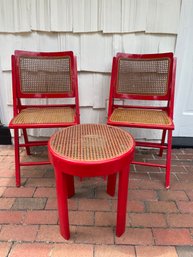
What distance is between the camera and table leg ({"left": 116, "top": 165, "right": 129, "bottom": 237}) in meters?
1.05

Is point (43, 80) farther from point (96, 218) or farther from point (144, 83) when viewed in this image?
point (96, 218)

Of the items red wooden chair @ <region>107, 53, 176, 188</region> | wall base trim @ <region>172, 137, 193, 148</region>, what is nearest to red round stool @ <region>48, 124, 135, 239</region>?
red wooden chair @ <region>107, 53, 176, 188</region>

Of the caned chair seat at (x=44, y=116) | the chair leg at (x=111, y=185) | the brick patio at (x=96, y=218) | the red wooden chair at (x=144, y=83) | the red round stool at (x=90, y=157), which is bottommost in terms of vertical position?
the brick patio at (x=96, y=218)

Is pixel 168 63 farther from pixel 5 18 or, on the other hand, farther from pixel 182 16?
pixel 5 18

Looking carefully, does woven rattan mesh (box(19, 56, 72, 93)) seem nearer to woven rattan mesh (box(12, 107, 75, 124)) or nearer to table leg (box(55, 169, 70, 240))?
woven rattan mesh (box(12, 107, 75, 124))

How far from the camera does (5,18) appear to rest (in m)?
1.73

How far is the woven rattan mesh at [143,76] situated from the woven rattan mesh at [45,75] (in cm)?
43

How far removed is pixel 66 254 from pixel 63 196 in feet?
0.96

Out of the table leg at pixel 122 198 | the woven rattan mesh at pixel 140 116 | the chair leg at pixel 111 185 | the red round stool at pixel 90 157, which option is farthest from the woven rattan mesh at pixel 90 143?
the chair leg at pixel 111 185

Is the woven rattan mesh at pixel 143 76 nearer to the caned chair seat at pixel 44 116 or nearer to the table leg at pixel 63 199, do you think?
the caned chair seat at pixel 44 116

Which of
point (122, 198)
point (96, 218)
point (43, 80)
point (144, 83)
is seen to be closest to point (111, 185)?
point (96, 218)

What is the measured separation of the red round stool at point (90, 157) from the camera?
0.96 meters

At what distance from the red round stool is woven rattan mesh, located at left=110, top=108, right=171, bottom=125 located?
258mm

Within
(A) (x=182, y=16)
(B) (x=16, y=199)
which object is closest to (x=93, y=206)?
(B) (x=16, y=199)
